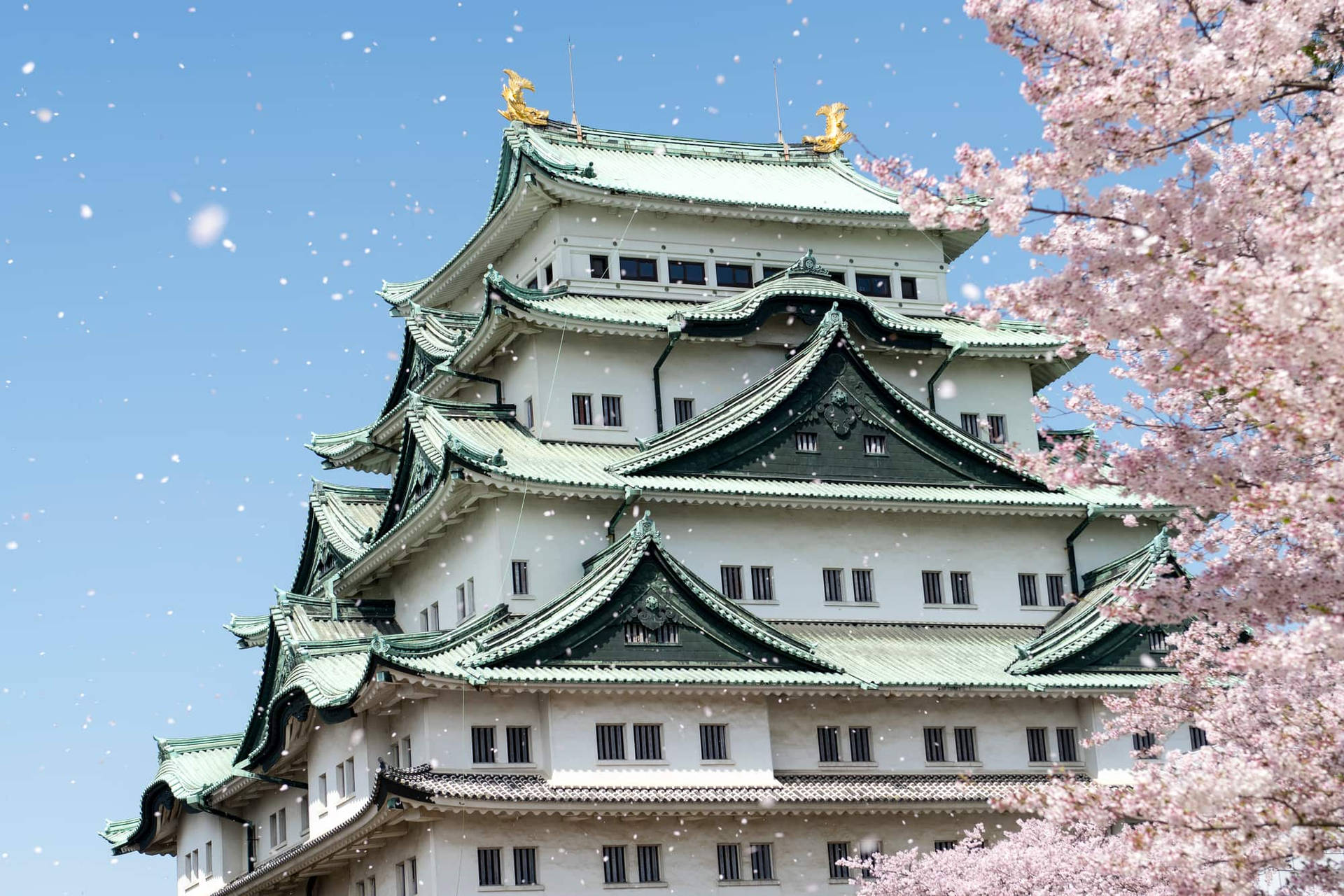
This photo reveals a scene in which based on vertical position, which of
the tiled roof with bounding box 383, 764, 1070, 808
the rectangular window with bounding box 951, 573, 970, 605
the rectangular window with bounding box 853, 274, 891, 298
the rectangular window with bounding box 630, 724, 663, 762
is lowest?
the tiled roof with bounding box 383, 764, 1070, 808

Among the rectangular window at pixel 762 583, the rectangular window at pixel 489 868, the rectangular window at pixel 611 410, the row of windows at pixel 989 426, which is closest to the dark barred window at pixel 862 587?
the rectangular window at pixel 762 583

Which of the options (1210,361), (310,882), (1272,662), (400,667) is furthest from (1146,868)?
(310,882)

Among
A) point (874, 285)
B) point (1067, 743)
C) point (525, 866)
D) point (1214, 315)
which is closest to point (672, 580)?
point (525, 866)

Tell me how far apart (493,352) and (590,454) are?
4.64m

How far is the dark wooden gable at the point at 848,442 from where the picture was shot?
128 ft

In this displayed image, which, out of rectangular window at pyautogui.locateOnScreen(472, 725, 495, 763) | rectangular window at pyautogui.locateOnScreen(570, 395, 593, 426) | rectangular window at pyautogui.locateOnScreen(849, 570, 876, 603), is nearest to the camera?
rectangular window at pyautogui.locateOnScreen(472, 725, 495, 763)

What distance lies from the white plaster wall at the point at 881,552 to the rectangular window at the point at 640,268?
7.61 metres


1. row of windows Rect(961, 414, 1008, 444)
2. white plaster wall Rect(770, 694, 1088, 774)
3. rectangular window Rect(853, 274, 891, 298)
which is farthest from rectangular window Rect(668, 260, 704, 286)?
white plaster wall Rect(770, 694, 1088, 774)

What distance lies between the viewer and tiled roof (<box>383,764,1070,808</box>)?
31.9 m

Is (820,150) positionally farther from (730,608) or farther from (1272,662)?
(1272,662)

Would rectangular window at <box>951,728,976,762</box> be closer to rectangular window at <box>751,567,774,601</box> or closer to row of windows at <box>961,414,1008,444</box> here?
rectangular window at <box>751,567,774,601</box>

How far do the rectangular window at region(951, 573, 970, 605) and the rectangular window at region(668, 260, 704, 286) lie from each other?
33.5ft

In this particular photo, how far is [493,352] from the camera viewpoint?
1654 inches

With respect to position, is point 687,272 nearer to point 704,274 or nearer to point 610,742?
point 704,274
